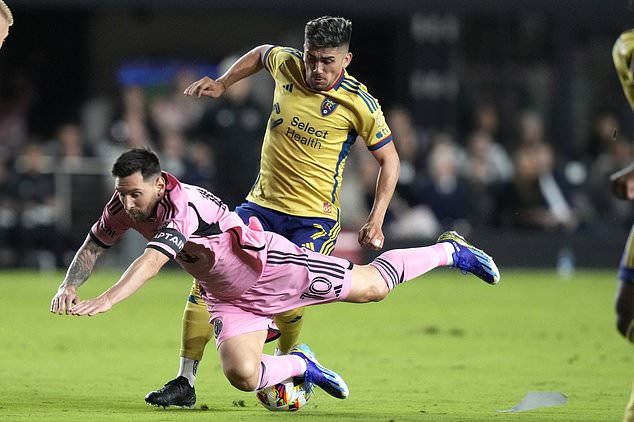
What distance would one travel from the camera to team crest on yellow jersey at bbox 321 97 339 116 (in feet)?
26.8

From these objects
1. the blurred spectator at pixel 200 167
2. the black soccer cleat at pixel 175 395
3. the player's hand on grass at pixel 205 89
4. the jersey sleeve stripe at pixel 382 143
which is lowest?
the blurred spectator at pixel 200 167

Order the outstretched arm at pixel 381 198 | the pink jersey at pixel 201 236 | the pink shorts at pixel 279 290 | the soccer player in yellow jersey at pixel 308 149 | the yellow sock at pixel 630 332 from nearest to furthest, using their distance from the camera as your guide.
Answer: the yellow sock at pixel 630 332, the pink jersey at pixel 201 236, the pink shorts at pixel 279 290, the outstretched arm at pixel 381 198, the soccer player in yellow jersey at pixel 308 149

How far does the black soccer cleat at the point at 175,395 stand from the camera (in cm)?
757

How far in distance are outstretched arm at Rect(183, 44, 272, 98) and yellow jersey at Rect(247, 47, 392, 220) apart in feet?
0.95

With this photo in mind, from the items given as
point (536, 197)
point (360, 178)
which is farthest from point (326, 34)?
point (536, 197)

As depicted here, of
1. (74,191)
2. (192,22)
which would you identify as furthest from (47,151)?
(192,22)

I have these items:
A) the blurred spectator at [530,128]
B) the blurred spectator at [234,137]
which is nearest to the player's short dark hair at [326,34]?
the blurred spectator at [234,137]

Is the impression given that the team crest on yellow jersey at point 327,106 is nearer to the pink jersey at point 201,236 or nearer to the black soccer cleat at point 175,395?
the pink jersey at point 201,236

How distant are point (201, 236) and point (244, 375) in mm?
822

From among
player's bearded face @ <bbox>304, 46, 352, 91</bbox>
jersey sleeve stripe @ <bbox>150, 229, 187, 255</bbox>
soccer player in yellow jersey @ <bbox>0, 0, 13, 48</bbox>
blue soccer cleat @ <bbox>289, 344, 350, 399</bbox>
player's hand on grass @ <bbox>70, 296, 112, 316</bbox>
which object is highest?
soccer player in yellow jersey @ <bbox>0, 0, 13, 48</bbox>

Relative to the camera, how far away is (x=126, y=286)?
21.3 feet

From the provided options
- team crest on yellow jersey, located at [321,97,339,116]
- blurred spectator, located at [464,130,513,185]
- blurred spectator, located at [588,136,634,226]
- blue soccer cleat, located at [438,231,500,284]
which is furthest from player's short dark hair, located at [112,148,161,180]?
blurred spectator, located at [588,136,634,226]

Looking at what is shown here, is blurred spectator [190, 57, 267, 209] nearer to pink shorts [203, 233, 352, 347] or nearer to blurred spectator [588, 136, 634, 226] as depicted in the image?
blurred spectator [588, 136, 634, 226]

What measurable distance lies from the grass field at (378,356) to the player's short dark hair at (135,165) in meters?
1.40
